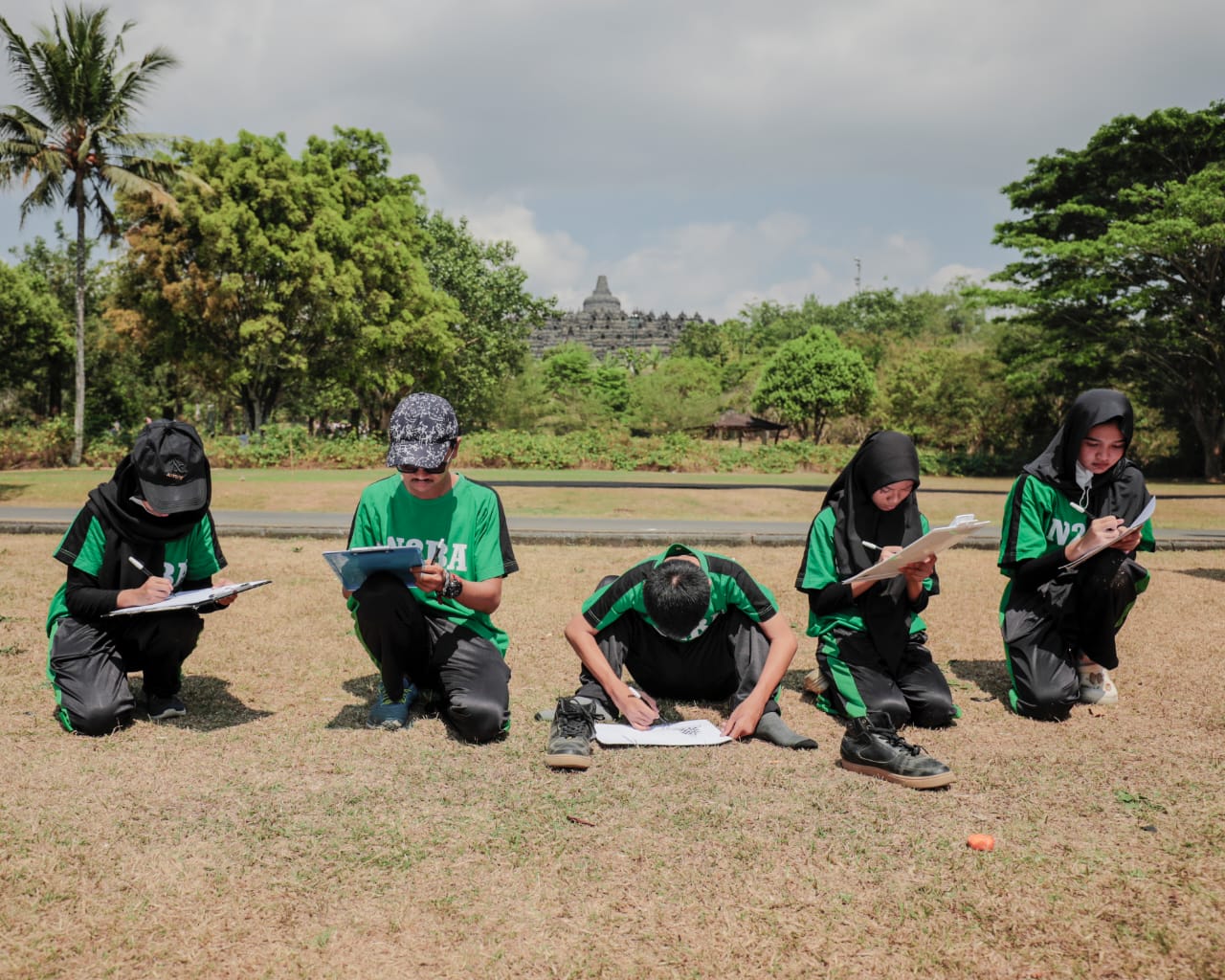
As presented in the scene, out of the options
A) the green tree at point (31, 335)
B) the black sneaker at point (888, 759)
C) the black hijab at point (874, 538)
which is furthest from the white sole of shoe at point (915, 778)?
the green tree at point (31, 335)

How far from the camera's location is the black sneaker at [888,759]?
3.85 meters

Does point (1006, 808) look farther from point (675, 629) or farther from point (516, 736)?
point (516, 736)

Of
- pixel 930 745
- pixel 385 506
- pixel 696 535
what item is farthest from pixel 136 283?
pixel 930 745

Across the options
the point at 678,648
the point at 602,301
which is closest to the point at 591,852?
the point at 678,648

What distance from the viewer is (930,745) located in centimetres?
459

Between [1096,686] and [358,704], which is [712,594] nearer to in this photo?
[358,704]

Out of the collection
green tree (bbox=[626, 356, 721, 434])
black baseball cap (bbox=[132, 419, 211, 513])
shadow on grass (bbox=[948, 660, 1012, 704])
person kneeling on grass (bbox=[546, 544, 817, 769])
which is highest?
green tree (bbox=[626, 356, 721, 434])

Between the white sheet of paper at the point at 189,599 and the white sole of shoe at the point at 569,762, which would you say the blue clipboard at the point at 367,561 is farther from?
the white sole of shoe at the point at 569,762

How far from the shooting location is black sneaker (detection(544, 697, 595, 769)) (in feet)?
13.2

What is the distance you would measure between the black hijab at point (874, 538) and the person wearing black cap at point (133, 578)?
10.5 ft

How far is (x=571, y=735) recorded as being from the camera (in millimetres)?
4277

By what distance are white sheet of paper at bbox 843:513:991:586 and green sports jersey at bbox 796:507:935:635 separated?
0.22 m

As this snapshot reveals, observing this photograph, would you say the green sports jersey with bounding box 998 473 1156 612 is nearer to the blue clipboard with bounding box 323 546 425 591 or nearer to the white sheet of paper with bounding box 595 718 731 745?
the white sheet of paper with bounding box 595 718 731 745

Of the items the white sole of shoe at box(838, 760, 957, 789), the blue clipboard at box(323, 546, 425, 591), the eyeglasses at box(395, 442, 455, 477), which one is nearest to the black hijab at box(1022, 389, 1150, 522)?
the white sole of shoe at box(838, 760, 957, 789)
